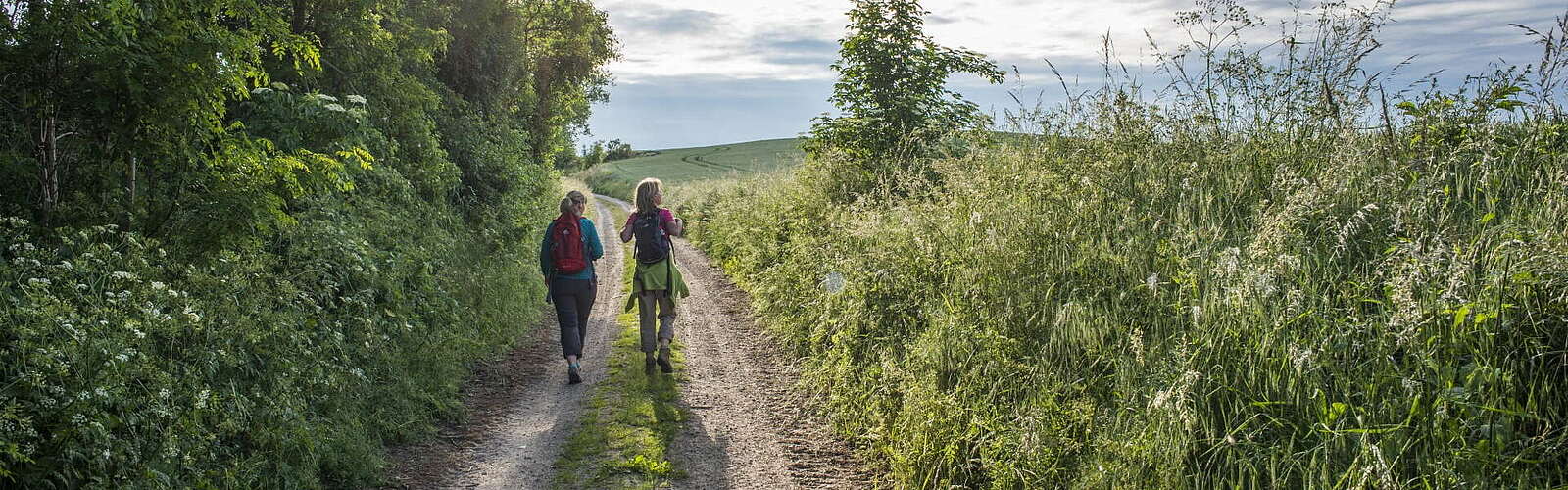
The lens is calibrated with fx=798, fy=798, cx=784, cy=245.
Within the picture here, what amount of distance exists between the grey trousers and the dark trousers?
63cm

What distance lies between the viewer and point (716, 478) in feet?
20.7

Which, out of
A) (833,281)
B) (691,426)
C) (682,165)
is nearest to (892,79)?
(833,281)

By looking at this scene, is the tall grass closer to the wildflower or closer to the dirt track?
the dirt track

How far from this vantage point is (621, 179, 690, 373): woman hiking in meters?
8.95

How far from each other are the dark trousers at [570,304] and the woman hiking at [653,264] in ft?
1.91

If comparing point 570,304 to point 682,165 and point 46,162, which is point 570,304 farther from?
point 682,165

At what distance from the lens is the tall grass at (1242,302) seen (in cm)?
320

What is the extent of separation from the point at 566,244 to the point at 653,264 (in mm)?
967

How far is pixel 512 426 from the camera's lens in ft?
24.7

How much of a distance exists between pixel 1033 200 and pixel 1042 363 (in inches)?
61.7

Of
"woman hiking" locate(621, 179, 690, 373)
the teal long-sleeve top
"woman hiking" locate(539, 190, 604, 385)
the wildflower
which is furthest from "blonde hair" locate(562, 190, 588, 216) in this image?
the wildflower

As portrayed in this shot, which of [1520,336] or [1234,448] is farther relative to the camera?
[1234,448]

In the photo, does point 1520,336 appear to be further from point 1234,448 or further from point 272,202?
point 272,202

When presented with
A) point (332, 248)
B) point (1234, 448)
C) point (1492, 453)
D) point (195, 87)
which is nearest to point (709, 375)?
point (332, 248)
